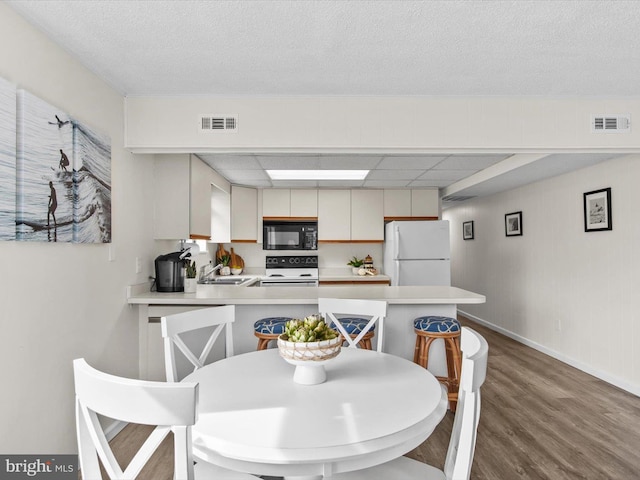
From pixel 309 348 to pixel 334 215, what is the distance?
163 inches

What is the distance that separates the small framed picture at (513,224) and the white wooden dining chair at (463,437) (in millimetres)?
4242

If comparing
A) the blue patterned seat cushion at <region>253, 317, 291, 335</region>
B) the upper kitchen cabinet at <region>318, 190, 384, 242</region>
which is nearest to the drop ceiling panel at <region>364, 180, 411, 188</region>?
the upper kitchen cabinet at <region>318, 190, 384, 242</region>

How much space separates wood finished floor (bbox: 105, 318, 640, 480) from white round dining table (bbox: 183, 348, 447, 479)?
105cm

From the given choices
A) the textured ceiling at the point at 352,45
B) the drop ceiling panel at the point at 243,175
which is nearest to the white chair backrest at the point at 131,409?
the textured ceiling at the point at 352,45

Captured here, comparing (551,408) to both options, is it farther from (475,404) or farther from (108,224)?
(108,224)

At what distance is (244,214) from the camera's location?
5.39 metres

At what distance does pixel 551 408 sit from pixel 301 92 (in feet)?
9.90

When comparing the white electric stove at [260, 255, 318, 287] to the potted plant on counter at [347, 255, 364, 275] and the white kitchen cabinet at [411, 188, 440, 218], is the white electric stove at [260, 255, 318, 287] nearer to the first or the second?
the potted plant on counter at [347, 255, 364, 275]

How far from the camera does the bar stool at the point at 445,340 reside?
2.80 metres

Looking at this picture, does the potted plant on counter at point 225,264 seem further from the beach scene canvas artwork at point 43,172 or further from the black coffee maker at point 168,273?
the beach scene canvas artwork at point 43,172

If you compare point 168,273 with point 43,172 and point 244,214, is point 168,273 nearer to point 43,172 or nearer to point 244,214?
point 43,172

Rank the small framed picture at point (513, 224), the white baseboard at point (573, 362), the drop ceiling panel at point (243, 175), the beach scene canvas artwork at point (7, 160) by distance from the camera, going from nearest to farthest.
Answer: the beach scene canvas artwork at point (7, 160) < the white baseboard at point (573, 362) < the drop ceiling panel at point (243, 175) < the small framed picture at point (513, 224)

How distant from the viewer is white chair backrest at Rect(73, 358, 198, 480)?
33.9 inches

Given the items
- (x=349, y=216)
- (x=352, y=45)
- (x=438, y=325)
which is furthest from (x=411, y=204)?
(x=352, y=45)
